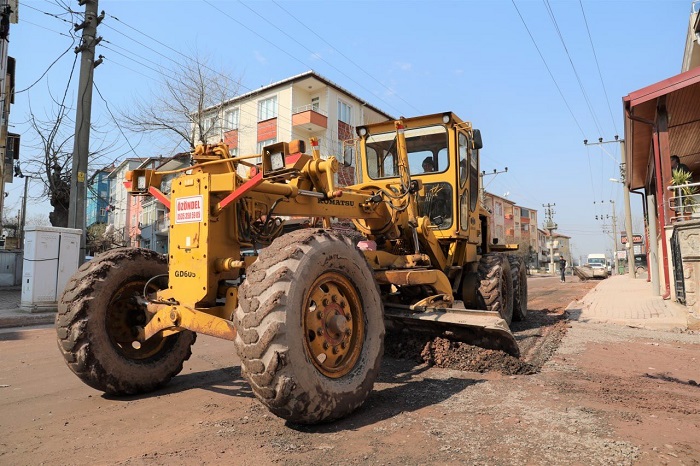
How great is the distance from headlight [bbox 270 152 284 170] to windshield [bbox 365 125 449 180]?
143 inches

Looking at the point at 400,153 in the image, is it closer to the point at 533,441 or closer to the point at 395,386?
the point at 395,386

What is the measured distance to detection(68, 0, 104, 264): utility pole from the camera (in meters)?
11.7

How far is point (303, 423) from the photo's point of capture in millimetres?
3227

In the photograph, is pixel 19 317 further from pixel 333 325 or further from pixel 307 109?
pixel 307 109

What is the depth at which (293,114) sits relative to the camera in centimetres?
2797

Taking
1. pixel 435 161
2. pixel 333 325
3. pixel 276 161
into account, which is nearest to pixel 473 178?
pixel 435 161

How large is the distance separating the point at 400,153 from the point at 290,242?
3353mm

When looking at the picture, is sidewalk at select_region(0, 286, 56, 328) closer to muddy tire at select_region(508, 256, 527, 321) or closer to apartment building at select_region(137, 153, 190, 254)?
muddy tire at select_region(508, 256, 527, 321)

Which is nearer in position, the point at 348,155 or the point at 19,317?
the point at 348,155

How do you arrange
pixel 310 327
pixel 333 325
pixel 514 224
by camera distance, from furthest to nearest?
pixel 514 224, pixel 333 325, pixel 310 327

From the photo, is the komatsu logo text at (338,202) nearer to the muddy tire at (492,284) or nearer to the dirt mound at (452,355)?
the dirt mound at (452,355)

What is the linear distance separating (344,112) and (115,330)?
27.3 m

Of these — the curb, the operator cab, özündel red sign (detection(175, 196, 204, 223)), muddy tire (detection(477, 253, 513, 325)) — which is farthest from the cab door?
the curb

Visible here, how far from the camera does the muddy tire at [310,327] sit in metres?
2.96
